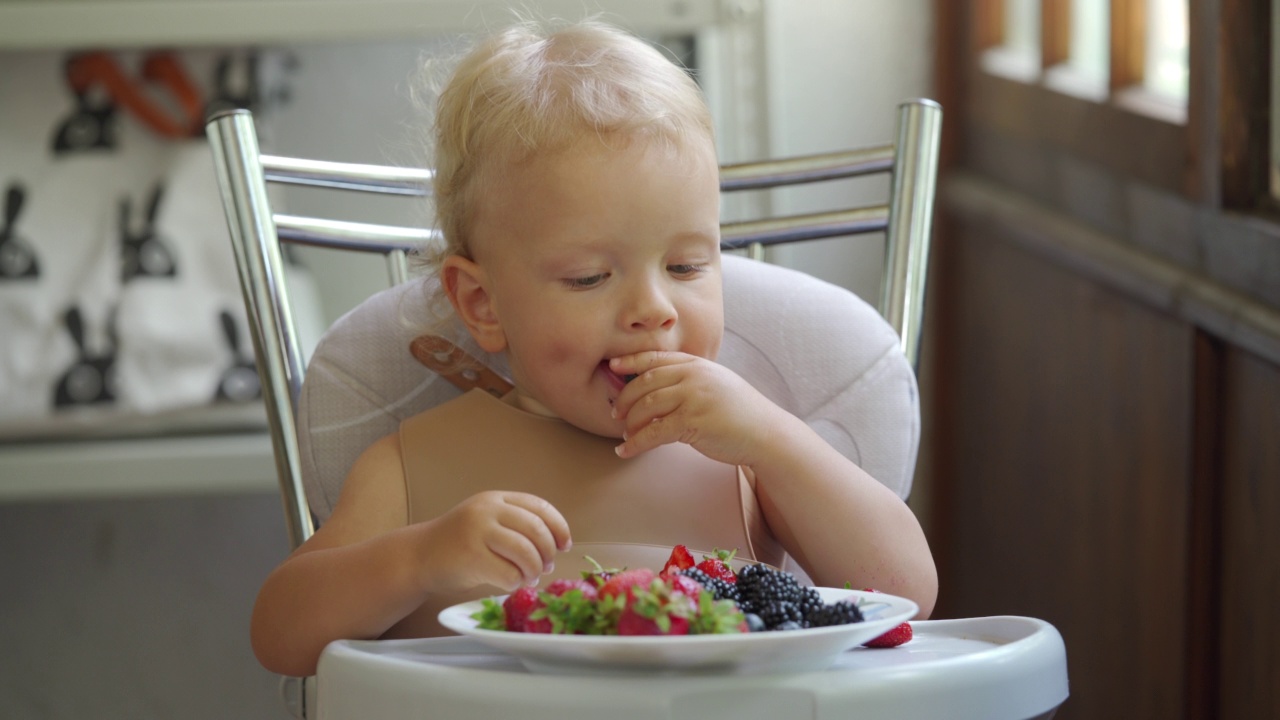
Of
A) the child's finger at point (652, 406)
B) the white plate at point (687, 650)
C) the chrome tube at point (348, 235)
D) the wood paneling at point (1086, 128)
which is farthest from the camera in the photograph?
the wood paneling at point (1086, 128)

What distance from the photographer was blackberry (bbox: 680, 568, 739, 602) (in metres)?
0.69

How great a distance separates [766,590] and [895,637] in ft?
0.38

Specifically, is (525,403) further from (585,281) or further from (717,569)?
(717,569)

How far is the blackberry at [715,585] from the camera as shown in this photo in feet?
2.28

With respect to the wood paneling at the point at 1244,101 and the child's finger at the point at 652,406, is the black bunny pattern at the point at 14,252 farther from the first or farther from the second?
the wood paneling at the point at 1244,101

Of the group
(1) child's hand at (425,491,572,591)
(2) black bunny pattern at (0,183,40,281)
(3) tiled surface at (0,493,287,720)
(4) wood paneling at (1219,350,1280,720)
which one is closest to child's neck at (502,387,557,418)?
(1) child's hand at (425,491,572,591)

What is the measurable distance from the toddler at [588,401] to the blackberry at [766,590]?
172 millimetres

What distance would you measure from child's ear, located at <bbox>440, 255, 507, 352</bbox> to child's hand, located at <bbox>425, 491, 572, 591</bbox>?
0.25 meters

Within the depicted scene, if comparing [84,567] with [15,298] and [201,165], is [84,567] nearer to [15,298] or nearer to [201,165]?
[15,298]

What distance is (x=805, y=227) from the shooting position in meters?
1.19

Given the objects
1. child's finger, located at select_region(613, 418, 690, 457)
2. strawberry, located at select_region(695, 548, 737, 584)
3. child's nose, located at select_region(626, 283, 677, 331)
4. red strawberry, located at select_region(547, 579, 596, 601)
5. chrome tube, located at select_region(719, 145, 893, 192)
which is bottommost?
strawberry, located at select_region(695, 548, 737, 584)

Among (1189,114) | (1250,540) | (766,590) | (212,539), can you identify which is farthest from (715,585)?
(212,539)

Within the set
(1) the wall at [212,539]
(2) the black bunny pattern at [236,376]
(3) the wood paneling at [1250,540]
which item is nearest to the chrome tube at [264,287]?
(2) the black bunny pattern at [236,376]

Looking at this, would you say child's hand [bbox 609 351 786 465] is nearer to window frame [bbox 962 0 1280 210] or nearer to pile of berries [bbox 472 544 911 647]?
pile of berries [bbox 472 544 911 647]
